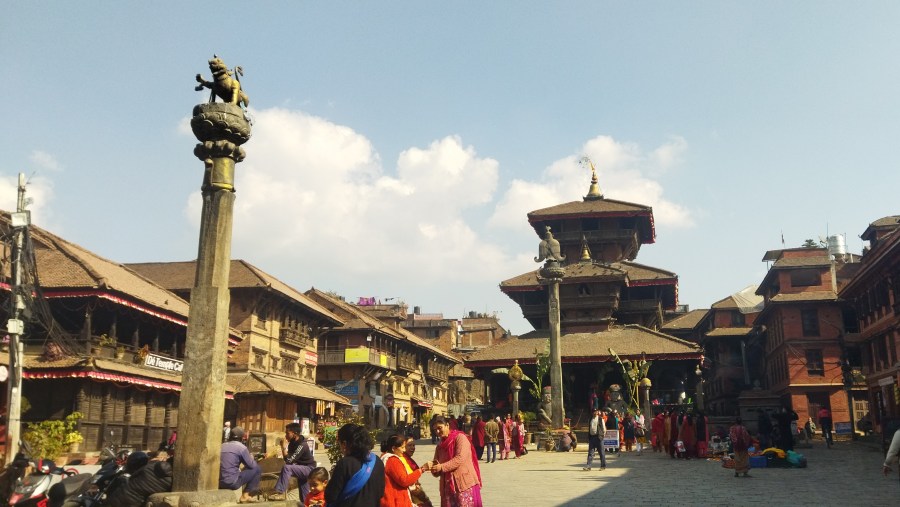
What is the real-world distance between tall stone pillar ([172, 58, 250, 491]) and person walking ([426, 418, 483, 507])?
2632 mm

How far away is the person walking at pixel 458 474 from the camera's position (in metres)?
9.15

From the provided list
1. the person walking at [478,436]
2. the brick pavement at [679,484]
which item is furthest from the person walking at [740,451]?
the person walking at [478,436]

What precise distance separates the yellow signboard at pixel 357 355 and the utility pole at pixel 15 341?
110 ft

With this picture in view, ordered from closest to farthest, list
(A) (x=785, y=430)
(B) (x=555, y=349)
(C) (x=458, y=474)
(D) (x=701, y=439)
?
(C) (x=458, y=474) → (A) (x=785, y=430) → (D) (x=701, y=439) → (B) (x=555, y=349)

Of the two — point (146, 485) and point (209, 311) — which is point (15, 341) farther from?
point (209, 311)

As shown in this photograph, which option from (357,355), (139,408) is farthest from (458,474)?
(357,355)

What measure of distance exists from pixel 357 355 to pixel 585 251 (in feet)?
58.5

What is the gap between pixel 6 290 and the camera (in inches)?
1068

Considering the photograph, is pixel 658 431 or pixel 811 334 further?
pixel 811 334

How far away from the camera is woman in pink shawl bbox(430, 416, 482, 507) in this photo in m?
9.15

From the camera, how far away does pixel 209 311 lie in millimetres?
9047

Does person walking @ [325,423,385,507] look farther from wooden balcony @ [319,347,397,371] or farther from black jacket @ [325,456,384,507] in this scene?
wooden balcony @ [319,347,397,371]

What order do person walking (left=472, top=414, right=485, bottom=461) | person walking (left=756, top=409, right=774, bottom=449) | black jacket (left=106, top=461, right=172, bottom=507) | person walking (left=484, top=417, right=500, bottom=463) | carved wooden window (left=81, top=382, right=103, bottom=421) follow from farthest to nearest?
carved wooden window (left=81, top=382, right=103, bottom=421)
person walking (left=484, top=417, right=500, bottom=463)
person walking (left=756, top=409, right=774, bottom=449)
person walking (left=472, top=414, right=485, bottom=461)
black jacket (left=106, top=461, right=172, bottom=507)

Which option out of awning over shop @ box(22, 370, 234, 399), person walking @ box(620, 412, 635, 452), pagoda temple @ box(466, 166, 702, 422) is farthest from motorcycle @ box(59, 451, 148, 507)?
pagoda temple @ box(466, 166, 702, 422)
